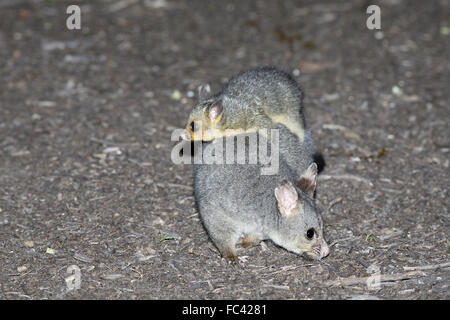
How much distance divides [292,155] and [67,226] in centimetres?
214

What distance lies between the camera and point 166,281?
4988 millimetres

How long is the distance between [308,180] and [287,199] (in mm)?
400

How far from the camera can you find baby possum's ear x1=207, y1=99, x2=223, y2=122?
6039 mm

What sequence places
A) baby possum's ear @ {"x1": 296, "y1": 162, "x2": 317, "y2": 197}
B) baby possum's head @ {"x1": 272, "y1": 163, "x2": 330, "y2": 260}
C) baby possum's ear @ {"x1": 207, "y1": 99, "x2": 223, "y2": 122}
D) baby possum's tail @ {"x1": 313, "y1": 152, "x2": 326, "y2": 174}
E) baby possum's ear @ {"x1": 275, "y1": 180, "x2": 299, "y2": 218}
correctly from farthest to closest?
baby possum's tail @ {"x1": 313, "y1": 152, "x2": 326, "y2": 174} → baby possum's ear @ {"x1": 207, "y1": 99, "x2": 223, "y2": 122} → baby possum's ear @ {"x1": 296, "y1": 162, "x2": 317, "y2": 197} → baby possum's head @ {"x1": 272, "y1": 163, "x2": 330, "y2": 260} → baby possum's ear @ {"x1": 275, "y1": 180, "x2": 299, "y2": 218}

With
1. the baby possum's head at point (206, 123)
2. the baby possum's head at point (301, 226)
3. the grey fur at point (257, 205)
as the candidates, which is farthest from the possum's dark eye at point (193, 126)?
the baby possum's head at point (301, 226)

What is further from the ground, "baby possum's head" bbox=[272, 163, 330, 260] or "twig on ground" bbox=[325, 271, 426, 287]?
"baby possum's head" bbox=[272, 163, 330, 260]

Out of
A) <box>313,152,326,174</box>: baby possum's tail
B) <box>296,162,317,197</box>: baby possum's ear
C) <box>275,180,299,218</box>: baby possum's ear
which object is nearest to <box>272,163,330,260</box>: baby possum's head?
<box>275,180,299,218</box>: baby possum's ear

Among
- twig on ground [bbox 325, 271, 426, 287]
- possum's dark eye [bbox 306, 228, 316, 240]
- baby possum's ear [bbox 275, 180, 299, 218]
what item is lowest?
twig on ground [bbox 325, 271, 426, 287]

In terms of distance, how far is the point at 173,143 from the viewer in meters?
7.18

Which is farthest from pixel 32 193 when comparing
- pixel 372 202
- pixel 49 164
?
pixel 372 202

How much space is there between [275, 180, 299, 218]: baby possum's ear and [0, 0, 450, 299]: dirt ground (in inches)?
18.9

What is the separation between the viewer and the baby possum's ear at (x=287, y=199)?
488cm

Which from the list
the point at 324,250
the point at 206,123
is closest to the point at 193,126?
the point at 206,123

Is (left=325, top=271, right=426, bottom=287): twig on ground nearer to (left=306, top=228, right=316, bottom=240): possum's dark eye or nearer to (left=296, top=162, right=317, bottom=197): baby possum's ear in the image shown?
(left=306, top=228, right=316, bottom=240): possum's dark eye
